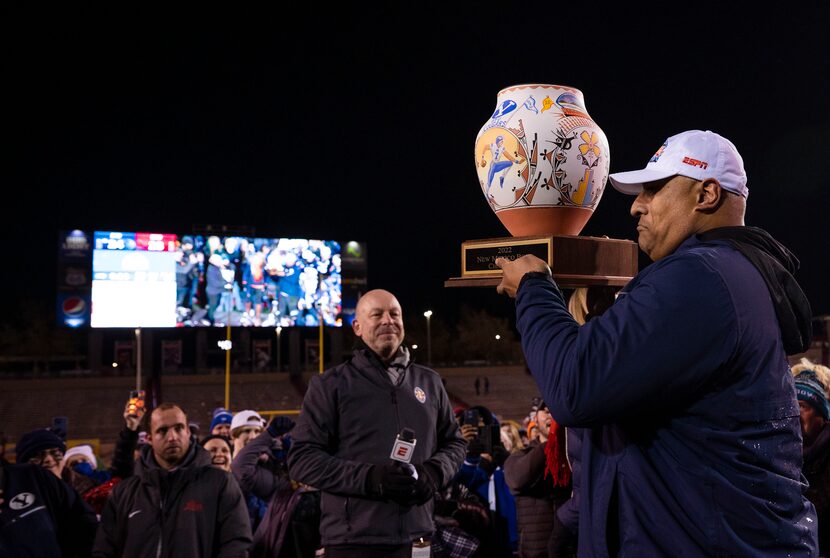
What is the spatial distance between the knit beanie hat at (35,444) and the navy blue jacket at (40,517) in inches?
52.8

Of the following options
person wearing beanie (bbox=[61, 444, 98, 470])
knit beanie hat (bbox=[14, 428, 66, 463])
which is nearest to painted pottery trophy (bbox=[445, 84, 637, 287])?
knit beanie hat (bbox=[14, 428, 66, 463])

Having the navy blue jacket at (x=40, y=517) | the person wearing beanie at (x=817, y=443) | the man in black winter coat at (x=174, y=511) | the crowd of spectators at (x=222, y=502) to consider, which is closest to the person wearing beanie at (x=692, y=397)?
the crowd of spectators at (x=222, y=502)

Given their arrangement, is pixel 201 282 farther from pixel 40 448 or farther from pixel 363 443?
pixel 363 443

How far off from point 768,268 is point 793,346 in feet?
0.71

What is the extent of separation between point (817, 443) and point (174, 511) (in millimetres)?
3352

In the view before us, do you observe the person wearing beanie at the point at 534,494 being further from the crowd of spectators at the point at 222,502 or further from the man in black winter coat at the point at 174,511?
the man in black winter coat at the point at 174,511

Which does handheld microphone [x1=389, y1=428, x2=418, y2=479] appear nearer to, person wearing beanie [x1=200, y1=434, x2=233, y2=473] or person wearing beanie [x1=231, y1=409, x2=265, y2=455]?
person wearing beanie [x1=200, y1=434, x2=233, y2=473]

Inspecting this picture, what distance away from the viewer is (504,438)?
7938 mm

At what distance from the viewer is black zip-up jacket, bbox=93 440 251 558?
3943mm

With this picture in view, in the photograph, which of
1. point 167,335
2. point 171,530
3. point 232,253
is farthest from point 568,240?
point 167,335

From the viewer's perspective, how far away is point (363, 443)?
3.69 m

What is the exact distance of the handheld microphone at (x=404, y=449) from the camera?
3.46 metres

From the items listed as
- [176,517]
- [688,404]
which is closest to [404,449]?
[176,517]

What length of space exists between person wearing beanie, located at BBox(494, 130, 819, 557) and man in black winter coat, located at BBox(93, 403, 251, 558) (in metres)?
2.82
